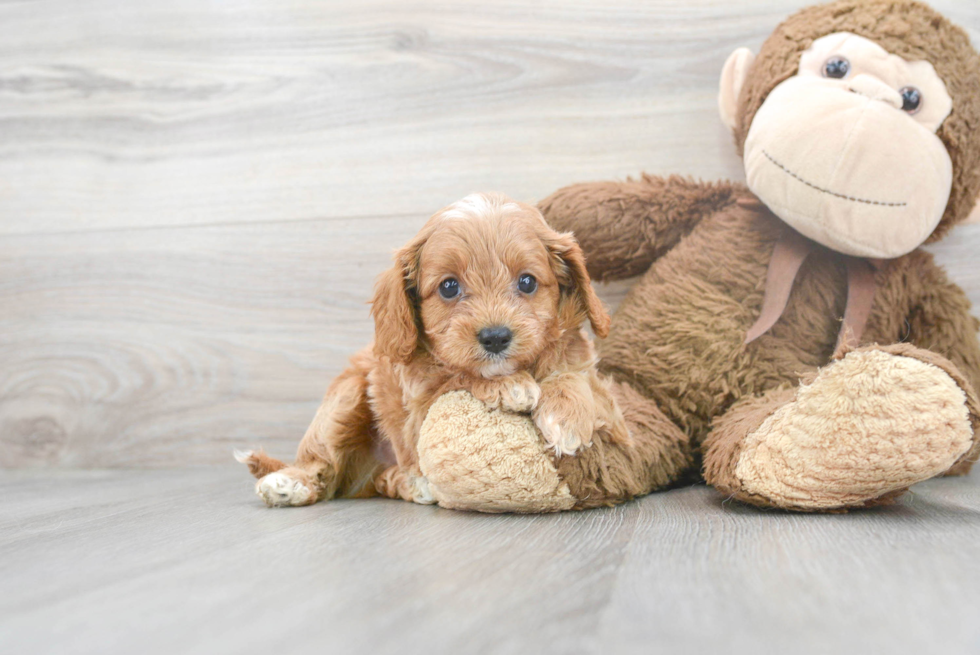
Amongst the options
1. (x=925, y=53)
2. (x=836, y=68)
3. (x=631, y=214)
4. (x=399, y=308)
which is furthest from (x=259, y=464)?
(x=925, y=53)

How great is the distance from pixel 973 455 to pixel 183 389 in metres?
1.83

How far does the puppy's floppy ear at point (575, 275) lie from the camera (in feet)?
3.92

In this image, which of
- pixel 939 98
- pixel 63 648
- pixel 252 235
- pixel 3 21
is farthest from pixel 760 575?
pixel 3 21

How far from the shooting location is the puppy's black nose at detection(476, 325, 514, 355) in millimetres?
1091

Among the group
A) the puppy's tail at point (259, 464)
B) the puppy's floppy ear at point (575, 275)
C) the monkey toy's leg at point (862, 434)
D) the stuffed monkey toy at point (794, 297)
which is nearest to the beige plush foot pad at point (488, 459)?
the stuffed monkey toy at point (794, 297)

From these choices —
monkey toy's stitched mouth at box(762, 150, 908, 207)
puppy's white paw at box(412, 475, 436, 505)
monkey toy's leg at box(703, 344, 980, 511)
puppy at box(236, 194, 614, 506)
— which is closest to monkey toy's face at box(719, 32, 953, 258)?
monkey toy's stitched mouth at box(762, 150, 908, 207)

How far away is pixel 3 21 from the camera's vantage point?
204cm

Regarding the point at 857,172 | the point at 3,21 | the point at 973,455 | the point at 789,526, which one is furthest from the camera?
the point at 3,21

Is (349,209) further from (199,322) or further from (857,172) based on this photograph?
(857,172)

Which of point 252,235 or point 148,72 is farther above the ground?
point 148,72

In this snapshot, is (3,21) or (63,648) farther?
(3,21)

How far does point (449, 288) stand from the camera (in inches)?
45.5

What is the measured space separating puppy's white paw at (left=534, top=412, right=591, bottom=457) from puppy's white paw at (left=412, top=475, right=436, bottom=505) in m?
0.31

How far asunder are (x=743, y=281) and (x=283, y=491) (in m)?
1.01
